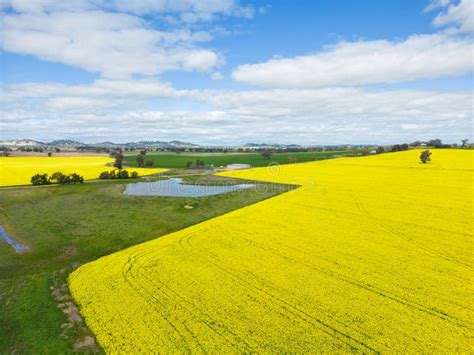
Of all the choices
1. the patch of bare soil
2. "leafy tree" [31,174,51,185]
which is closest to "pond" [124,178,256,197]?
"leafy tree" [31,174,51,185]

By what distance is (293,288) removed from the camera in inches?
633

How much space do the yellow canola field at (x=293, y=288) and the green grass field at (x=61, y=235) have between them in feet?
4.66

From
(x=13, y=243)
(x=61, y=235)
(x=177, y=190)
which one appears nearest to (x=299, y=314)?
(x=61, y=235)

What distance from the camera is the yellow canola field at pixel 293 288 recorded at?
12133 millimetres

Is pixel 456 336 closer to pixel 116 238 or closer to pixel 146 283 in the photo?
pixel 146 283

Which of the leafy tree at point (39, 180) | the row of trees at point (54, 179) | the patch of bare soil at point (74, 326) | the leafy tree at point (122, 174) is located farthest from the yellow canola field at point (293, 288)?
the leafy tree at point (39, 180)

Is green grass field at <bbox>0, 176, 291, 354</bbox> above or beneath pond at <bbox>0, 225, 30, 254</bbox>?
above

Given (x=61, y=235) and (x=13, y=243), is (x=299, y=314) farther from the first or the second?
(x=13, y=243)

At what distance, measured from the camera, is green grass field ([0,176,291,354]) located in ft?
44.2

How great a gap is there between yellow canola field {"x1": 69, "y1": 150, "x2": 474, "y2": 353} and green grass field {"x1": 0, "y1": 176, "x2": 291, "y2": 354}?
1419 millimetres

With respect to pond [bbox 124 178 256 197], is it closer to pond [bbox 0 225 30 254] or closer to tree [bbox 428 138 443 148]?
pond [bbox 0 225 30 254]

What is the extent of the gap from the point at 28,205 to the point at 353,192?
53027 millimetres

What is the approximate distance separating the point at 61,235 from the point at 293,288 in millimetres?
25759

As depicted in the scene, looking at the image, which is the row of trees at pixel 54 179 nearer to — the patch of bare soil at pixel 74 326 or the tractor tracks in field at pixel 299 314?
the patch of bare soil at pixel 74 326
